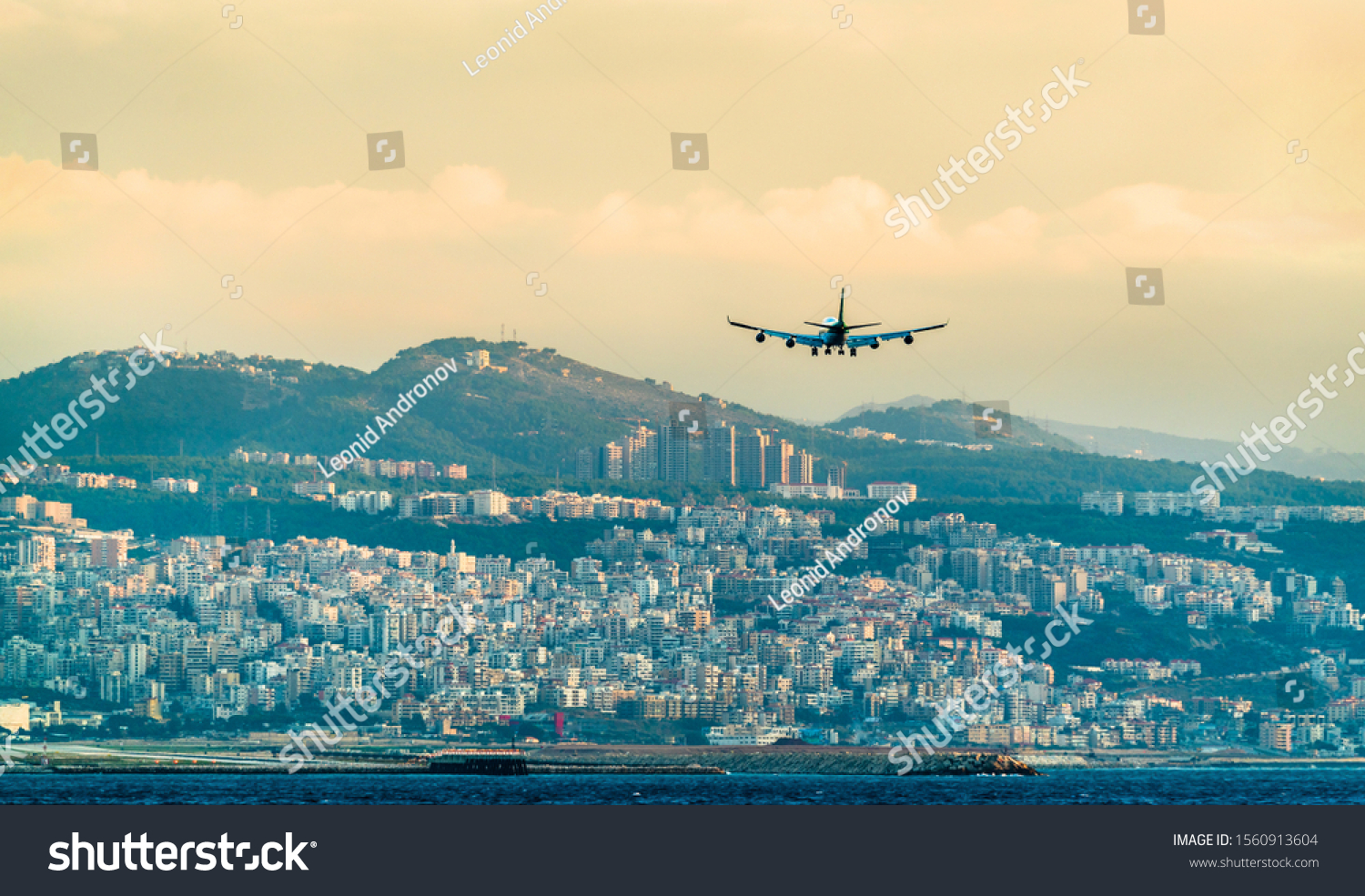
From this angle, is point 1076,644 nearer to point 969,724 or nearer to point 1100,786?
point 969,724

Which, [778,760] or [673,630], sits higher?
[673,630]

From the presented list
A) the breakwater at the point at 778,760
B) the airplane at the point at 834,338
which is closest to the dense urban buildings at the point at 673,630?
the breakwater at the point at 778,760

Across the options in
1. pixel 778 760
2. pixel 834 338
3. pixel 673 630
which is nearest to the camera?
pixel 834 338

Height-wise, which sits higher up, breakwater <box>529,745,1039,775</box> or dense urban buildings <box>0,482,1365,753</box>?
dense urban buildings <box>0,482,1365,753</box>

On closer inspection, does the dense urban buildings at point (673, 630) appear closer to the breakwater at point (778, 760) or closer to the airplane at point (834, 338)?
the breakwater at point (778, 760)

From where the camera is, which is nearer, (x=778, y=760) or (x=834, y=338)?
(x=834, y=338)

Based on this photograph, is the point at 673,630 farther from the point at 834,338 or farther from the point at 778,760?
the point at 834,338

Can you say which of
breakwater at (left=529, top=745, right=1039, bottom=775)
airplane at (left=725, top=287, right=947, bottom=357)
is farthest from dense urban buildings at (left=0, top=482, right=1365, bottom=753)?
airplane at (left=725, top=287, right=947, bottom=357)

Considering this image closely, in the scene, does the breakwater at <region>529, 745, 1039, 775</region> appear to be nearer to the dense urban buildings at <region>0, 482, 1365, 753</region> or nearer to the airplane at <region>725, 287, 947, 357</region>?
the dense urban buildings at <region>0, 482, 1365, 753</region>

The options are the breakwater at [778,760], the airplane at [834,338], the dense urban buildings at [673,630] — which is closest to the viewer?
the airplane at [834,338]

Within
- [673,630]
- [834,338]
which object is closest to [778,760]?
[673,630]

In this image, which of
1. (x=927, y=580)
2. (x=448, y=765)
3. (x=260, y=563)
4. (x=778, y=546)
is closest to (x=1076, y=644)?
(x=927, y=580)
